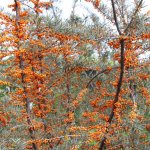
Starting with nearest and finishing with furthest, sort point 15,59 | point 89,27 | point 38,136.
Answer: point 89,27
point 38,136
point 15,59

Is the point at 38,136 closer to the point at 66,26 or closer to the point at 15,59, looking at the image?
the point at 15,59

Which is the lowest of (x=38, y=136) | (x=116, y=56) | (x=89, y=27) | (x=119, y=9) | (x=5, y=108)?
(x=38, y=136)

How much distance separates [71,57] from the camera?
854cm

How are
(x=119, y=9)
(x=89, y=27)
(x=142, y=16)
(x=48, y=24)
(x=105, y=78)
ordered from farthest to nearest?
(x=105, y=78)
(x=119, y=9)
(x=48, y=24)
(x=89, y=27)
(x=142, y=16)

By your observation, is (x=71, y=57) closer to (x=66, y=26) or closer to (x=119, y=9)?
(x=119, y=9)

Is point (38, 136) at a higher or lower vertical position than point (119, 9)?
lower

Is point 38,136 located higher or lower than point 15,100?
lower

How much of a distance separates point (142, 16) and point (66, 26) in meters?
1.24

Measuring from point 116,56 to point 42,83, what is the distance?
3786mm

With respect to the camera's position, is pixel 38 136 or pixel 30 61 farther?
pixel 30 61

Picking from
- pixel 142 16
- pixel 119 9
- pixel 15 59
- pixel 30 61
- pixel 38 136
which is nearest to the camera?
pixel 142 16

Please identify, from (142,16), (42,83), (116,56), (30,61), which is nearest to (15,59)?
(30,61)

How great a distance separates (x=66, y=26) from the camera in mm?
5102

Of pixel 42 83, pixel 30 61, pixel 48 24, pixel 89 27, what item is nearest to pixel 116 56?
pixel 89 27
